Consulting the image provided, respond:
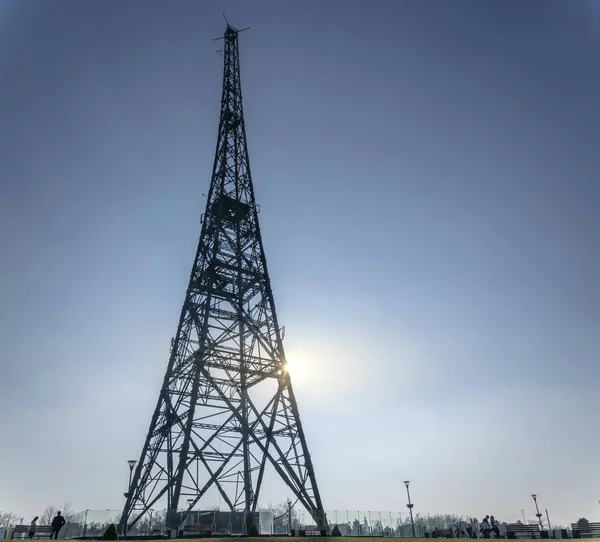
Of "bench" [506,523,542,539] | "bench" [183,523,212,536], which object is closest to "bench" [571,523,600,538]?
"bench" [506,523,542,539]

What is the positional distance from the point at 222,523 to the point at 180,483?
310 centimetres

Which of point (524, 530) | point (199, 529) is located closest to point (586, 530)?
point (524, 530)

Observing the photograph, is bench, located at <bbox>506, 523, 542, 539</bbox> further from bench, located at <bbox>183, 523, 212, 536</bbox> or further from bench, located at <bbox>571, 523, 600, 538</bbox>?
bench, located at <bbox>183, 523, 212, 536</bbox>

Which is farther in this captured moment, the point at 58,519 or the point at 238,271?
the point at 238,271

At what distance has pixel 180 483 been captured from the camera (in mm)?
23859

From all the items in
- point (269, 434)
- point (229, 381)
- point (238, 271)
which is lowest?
point (269, 434)

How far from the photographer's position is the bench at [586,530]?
121 feet

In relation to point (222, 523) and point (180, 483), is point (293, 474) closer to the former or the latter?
point (222, 523)

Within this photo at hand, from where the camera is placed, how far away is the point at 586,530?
39.9 metres

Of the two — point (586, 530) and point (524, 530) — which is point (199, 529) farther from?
point (586, 530)

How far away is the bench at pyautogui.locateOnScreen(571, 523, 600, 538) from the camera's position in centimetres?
3698

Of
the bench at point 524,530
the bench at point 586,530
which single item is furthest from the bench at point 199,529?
the bench at point 586,530

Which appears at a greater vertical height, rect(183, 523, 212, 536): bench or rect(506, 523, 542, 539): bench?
rect(183, 523, 212, 536): bench

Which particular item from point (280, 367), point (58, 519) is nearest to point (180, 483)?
point (58, 519)
